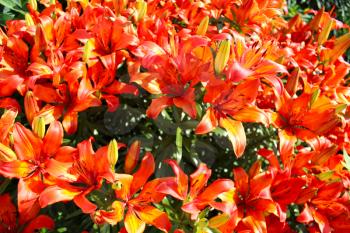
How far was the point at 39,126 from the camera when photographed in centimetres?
103

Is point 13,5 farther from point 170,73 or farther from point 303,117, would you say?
point 303,117

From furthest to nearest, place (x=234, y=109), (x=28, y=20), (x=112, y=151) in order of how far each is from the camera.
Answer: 1. (x=28, y=20)
2. (x=234, y=109)
3. (x=112, y=151)

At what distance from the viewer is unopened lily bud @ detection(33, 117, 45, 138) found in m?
1.03

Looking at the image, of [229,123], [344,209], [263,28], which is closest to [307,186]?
[344,209]

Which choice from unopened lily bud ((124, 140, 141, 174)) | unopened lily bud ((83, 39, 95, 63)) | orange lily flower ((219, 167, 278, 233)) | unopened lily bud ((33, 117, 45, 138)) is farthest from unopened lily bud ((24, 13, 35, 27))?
orange lily flower ((219, 167, 278, 233))

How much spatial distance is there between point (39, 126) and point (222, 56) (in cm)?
42

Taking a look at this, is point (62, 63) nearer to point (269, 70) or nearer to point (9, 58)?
point (9, 58)

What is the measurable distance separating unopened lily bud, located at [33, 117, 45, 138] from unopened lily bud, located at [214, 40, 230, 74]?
0.39 meters

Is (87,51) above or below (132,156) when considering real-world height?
above

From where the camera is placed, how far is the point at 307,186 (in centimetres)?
119

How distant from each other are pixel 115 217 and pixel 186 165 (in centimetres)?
38

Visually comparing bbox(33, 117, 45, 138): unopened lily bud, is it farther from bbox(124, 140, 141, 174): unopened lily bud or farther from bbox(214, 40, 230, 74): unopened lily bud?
bbox(214, 40, 230, 74): unopened lily bud

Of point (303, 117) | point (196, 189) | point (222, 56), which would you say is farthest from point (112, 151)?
point (303, 117)

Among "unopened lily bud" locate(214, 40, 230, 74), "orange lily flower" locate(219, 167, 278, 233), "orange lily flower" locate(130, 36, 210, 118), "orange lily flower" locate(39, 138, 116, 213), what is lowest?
"orange lily flower" locate(219, 167, 278, 233)
